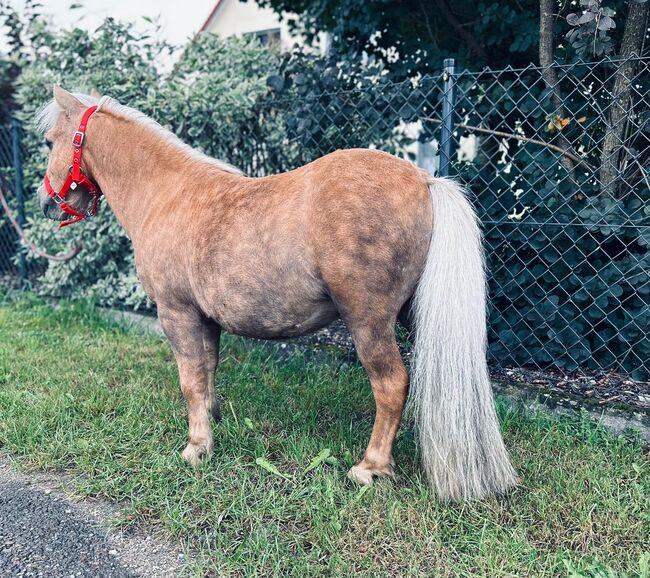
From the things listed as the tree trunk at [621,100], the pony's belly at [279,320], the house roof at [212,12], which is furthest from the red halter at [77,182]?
the house roof at [212,12]

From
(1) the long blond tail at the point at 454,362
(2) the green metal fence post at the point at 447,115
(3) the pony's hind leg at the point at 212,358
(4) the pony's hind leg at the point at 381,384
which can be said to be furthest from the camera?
(2) the green metal fence post at the point at 447,115

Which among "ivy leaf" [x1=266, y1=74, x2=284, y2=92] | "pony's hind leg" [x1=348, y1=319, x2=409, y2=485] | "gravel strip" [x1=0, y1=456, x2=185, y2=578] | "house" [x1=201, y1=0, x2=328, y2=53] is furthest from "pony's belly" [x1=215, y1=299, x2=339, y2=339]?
"house" [x1=201, y1=0, x2=328, y2=53]

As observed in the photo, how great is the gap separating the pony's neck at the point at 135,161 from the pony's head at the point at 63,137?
0.34 ft

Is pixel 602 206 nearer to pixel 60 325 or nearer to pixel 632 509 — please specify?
pixel 632 509

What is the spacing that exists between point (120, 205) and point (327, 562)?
82.0 inches

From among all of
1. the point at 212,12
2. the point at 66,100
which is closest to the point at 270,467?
the point at 66,100

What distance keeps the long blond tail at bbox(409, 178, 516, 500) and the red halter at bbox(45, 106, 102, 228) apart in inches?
74.4

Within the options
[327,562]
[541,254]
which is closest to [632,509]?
[327,562]

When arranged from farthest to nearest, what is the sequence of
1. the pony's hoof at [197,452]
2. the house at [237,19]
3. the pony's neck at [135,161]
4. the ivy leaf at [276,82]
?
the house at [237,19] < the ivy leaf at [276,82] < the pony's neck at [135,161] < the pony's hoof at [197,452]

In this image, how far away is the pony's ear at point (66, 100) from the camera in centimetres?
298

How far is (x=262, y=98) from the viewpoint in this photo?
4.63m

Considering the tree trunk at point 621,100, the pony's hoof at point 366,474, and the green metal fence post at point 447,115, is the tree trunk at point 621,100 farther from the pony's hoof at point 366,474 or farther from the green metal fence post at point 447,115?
the pony's hoof at point 366,474

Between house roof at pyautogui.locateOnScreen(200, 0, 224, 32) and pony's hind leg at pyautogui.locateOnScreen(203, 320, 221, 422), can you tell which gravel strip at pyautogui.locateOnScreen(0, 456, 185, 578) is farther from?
house roof at pyautogui.locateOnScreen(200, 0, 224, 32)

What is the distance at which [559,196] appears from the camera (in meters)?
3.30
